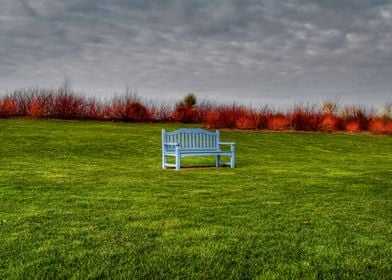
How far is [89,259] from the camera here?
3.98m

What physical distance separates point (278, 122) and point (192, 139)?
13179 mm

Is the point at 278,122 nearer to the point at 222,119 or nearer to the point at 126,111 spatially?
the point at 222,119

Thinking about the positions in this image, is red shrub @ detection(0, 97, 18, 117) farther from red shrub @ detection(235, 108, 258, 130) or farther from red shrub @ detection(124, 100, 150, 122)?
red shrub @ detection(235, 108, 258, 130)

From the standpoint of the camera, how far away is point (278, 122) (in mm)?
24672

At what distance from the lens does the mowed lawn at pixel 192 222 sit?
3.84 m

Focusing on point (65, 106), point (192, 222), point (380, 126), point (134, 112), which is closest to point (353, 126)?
point (380, 126)

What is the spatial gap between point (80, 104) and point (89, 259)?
968 inches

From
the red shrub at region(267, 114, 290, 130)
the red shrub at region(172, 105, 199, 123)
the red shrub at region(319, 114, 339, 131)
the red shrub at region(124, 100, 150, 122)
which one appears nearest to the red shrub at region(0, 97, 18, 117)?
the red shrub at region(124, 100, 150, 122)

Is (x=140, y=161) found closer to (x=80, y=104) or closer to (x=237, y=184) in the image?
(x=237, y=184)

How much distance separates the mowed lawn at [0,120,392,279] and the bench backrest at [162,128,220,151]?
3.00ft

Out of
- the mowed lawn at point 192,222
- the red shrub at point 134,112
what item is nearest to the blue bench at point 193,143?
the mowed lawn at point 192,222

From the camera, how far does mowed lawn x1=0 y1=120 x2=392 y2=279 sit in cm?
384

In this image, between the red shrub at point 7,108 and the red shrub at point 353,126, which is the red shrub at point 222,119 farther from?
the red shrub at point 7,108

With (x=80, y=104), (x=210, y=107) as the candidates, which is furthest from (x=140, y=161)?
(x=210, y=107)
